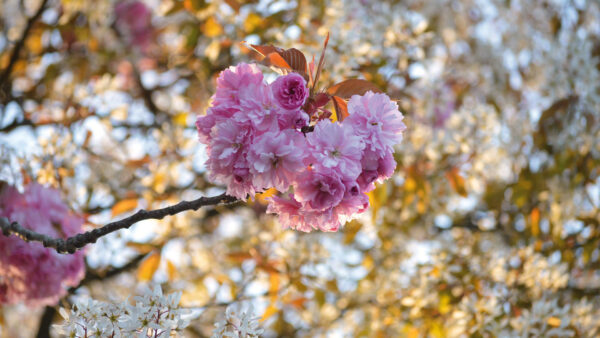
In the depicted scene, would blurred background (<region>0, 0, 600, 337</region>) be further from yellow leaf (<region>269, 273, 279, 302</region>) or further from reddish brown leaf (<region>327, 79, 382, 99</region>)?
reddish brown leaf (<region>327, 79, 382, 99</region>)

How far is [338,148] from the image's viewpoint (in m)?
0.83

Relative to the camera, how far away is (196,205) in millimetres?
896

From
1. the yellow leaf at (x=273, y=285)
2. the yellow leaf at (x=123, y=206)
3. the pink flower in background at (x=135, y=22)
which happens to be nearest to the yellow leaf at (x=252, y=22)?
the yellow leaf at (x=123, y=206)

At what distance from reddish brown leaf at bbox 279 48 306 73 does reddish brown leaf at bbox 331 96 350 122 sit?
0.27 ft

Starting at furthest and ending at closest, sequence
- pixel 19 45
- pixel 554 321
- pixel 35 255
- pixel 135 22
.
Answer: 1. pixel 135 22
2. pixel 19 45
3. pixel 554 321
4. pixel 35 255

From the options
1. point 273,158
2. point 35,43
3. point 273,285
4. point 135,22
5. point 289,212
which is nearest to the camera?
point 273,158

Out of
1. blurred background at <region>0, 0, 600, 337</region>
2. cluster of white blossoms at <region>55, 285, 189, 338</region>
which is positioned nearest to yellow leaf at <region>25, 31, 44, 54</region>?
blurred background at <region>0, 0, 600, 337</region>

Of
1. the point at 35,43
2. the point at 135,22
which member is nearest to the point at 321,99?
the point at 35,43

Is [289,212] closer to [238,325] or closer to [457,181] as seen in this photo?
[238,325]

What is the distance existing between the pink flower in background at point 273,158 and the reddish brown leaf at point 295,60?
16 cm

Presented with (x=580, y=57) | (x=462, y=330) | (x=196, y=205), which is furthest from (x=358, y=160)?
(x=580, y=57)

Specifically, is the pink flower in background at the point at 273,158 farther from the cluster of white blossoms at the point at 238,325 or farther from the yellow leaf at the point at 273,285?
the yellow leaf at the point at 273,285

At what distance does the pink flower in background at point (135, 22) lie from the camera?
346 cm

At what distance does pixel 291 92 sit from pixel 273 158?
124 mm
